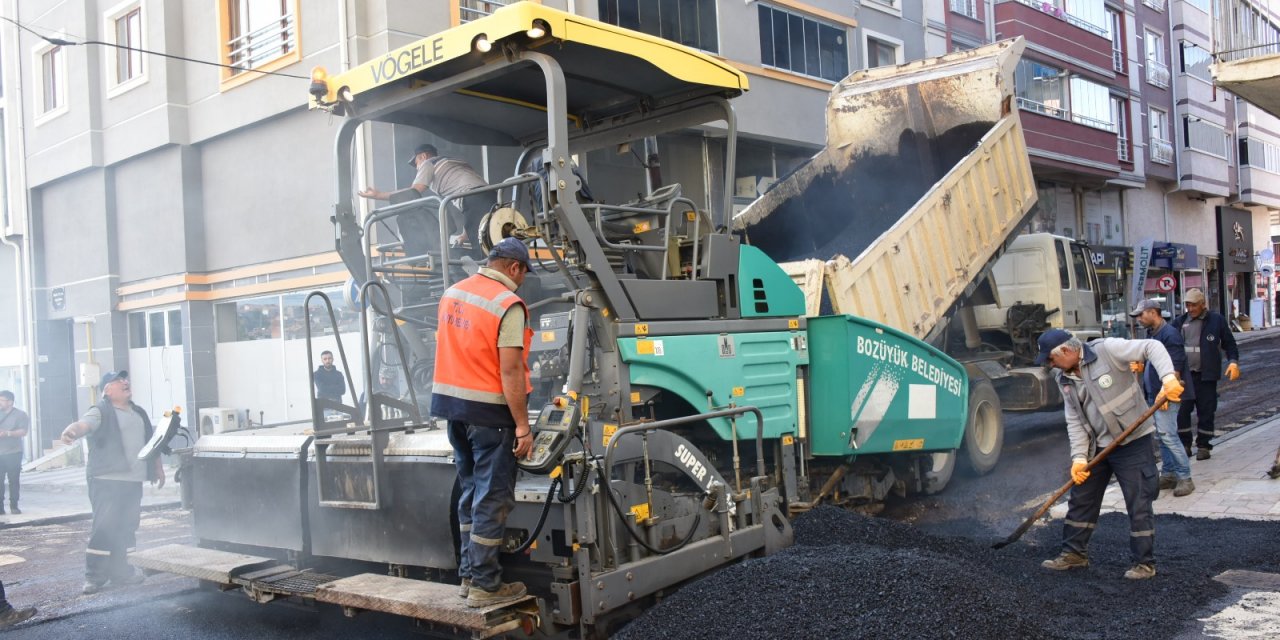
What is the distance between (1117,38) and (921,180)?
2456cm

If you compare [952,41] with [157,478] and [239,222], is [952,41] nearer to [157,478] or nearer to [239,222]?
[239,222]

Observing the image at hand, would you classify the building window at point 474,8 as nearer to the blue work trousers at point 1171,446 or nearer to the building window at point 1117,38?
the blue work trousers at point 1171,446

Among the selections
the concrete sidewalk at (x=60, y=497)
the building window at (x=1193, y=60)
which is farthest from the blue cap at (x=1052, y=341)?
the building window at (x=1193, y=60)

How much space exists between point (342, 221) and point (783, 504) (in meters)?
2.97

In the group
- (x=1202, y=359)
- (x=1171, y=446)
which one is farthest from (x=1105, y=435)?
(x=1202, y=359)

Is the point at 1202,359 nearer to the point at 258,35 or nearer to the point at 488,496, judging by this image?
the point at 488,496

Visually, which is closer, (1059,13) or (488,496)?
(488,496)

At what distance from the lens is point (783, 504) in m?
5.94

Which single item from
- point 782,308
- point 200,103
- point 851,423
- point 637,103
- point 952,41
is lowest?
point 851,423

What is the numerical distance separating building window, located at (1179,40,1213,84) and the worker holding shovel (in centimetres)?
3373

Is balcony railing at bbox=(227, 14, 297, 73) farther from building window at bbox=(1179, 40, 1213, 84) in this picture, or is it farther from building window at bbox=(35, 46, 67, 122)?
building window at bbox=(1179, 40, 1213, 84)

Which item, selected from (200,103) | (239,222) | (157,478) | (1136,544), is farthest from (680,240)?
(200,103)

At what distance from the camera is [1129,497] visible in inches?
231

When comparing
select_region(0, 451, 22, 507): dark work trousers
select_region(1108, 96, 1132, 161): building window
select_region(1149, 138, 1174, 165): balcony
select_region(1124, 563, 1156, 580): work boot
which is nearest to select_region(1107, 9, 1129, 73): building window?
select_region(1108, 96, 1132, 161): building window
